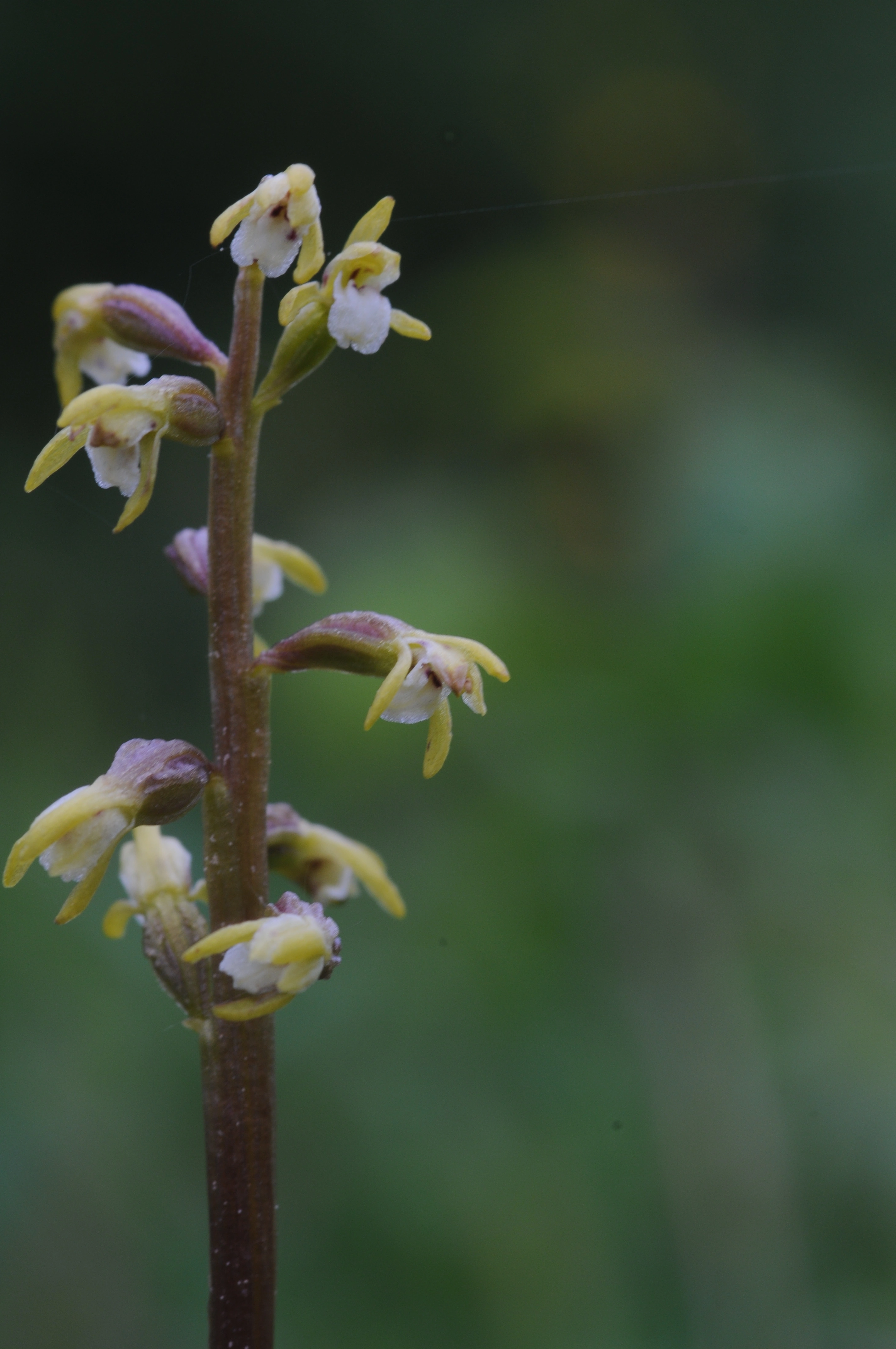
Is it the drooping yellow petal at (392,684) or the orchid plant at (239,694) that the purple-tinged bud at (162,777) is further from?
the drooping yellow petal at (392,684)

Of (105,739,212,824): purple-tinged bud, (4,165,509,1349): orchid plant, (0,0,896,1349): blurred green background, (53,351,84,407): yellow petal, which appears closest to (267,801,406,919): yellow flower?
(4,165,509,1349): orchid plant

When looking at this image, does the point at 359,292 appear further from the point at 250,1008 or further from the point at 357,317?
the point at 250,1008

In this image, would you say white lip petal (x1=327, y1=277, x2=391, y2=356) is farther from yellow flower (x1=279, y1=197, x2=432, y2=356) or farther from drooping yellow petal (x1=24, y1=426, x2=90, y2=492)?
drooping yellow petal (x1=24, y1=426, x2=90, y2=492)

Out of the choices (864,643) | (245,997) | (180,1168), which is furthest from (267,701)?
(180,1168)

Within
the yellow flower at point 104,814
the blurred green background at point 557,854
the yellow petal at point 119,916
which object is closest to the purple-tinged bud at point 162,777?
the yellow flower at point 104,814

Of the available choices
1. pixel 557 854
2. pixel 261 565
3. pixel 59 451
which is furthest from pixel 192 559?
pixel 557 854
